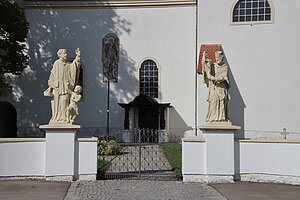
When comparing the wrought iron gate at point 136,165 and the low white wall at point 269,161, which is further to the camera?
the wrought iron gate at point 136,165

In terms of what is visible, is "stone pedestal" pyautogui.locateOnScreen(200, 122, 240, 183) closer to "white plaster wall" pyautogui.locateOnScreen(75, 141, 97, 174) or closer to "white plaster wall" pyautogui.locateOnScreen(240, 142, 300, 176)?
"white plaster wall" pyautogui.locateOnScreen(240, 142, 300, 176)

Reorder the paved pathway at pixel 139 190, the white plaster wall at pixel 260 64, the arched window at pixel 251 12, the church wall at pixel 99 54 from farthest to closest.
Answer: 1. the church wall at pixel 99 54
2. the arched window at pixel 251 12
3. the white plaster wall at pixel 260 64
4. the paved pathway at pixel 139 190

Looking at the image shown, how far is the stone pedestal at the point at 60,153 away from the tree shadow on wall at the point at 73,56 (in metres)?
12.1

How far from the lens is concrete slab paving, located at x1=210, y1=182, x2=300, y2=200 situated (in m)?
8.05

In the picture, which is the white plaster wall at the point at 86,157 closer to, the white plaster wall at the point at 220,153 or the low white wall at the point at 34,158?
the low white wall at the point at 34,158

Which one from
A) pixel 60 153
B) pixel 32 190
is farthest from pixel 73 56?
pixel 32 190

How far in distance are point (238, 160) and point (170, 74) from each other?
12091 millimetres

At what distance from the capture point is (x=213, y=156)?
9.55 metres

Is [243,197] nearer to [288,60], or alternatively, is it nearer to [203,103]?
[203,103]

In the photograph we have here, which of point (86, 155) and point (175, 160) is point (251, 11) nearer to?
point (175, 160)

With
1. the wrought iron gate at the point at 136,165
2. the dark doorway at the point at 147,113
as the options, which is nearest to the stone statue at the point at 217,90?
the wrought iron gate at the point at 136,165

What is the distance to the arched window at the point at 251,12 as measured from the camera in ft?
60.3

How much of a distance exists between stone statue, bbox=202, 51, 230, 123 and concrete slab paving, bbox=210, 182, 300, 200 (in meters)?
1.67

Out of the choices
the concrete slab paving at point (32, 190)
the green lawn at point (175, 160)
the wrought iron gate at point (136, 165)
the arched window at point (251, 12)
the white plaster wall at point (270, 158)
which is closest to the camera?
the concrete slab paving at point (32, 190)
